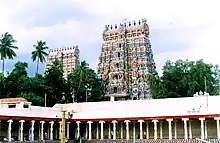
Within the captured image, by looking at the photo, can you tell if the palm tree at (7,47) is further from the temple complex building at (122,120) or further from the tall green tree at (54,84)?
the temple complex building at (122,120)

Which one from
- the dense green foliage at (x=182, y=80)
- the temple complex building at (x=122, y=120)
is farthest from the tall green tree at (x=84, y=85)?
the temple complex building at (x=122, y=120)

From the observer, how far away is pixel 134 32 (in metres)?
71.5

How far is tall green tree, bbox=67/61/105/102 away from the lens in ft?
202

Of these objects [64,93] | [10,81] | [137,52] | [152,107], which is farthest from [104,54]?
[152,107]

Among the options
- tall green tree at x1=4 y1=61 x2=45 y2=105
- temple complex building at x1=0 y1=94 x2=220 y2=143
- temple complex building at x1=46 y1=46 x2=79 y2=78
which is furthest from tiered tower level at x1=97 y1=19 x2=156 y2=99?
temple complex building at x1=0 y1=94 x2=220 y2=143

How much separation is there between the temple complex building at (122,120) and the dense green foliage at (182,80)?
1386 cm

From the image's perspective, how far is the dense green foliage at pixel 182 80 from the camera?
53.1 metres

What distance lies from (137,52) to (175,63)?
14.3m

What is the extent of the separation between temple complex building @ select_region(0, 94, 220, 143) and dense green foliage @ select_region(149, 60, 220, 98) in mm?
13864

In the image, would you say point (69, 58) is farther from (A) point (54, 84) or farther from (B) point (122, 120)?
(B) point (122, 120)

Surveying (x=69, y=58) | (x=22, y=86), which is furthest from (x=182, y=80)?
(x=69, y=58)

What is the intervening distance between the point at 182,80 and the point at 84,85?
17.9 m

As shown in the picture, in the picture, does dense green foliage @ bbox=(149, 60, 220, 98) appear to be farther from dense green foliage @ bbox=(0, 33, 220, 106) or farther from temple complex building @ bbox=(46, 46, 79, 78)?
temple complex building @ bbox=(46, 46, 79, 78)

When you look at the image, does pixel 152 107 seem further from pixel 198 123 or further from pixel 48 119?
pixel 48 119
